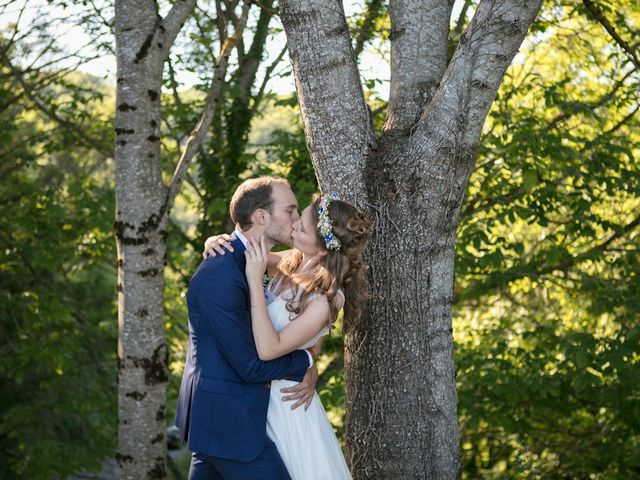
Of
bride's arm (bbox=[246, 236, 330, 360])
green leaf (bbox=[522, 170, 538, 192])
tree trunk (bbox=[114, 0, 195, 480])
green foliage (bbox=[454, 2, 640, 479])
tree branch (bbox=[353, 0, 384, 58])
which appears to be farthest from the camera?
tree branch (bbox=[353, 0, 384, 58])

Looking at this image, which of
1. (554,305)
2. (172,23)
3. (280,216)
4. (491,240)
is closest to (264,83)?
(491,240)

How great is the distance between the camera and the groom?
120 inches

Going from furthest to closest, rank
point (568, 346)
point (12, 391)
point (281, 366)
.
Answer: point (12, 391) → point (568, 346) → point (281, 366)

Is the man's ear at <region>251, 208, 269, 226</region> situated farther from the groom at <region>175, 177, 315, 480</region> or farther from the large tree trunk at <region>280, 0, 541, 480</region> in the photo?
the large tree trunk at <region>280, 0, 541, 480</region>

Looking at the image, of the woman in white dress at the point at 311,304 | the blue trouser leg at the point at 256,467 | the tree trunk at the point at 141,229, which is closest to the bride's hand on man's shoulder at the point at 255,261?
the woman in white dress at the point at 311,304

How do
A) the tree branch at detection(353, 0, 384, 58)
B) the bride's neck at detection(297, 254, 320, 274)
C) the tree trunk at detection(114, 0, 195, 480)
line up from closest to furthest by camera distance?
1. the bride's neck at detection(297, 254, 320, 274)
2. the tree trunk at detection(114, 0, 195, 480)
3. the tree branch at detection(353, 0, 384, 58)

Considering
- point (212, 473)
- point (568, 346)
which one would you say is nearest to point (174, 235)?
point (568, 346)

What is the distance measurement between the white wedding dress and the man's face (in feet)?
0.84

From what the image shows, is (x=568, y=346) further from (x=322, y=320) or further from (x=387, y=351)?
(x=322, y=320)

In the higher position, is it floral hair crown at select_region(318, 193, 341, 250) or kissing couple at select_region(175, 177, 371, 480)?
floral hair crown at select_region(318, 193, 341, 250)

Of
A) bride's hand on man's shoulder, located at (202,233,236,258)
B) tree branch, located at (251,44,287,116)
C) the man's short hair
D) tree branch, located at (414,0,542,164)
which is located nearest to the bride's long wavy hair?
the man's short hair

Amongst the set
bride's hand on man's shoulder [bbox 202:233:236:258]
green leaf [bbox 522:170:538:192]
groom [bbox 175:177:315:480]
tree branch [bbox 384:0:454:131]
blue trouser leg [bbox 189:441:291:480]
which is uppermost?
tree branch [bbox 384:0:454:131]

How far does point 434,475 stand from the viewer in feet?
11.3

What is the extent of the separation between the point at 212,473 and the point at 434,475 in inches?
38.8
